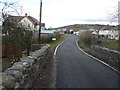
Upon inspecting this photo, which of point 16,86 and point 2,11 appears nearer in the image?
point 16,86

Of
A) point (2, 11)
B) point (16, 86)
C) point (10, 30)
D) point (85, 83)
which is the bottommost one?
point (85, 83)

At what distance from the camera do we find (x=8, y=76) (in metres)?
3.85

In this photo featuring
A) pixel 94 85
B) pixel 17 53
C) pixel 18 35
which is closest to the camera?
pixel 94 85

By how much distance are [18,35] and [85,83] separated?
6.64 meters

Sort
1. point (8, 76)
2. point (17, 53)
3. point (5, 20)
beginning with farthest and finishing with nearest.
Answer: point (17, 53) → point (5, 20) → point (8, 76)

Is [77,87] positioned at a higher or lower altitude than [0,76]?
lower

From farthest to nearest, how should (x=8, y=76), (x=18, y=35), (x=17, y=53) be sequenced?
(x=17, y=53)
(x=18, y=35)
(x=8, y=76)

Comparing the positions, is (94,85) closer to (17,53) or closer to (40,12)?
(17,53)

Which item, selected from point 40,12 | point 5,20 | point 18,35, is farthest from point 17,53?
point 40,12

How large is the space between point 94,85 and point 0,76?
14.8 ft

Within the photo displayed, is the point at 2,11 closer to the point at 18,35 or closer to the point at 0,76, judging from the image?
the point at 18,35

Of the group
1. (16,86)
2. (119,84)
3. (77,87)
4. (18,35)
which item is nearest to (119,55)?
(119,84)

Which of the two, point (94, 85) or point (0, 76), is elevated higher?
point (0, 76)

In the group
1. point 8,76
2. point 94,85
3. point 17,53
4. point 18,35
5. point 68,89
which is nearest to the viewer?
point 8,76
